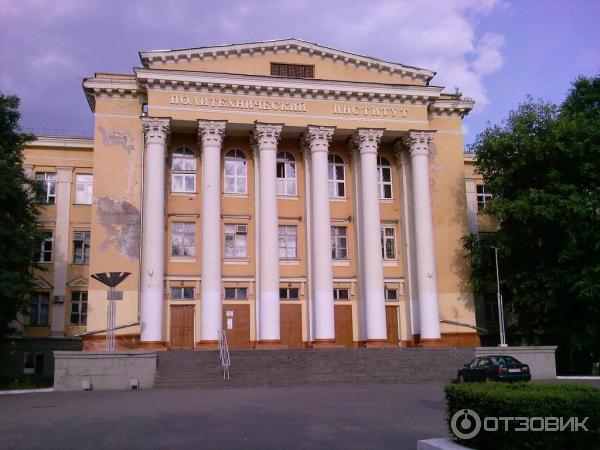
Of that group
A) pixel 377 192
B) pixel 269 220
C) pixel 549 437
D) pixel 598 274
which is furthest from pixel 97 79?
pixel 549 437

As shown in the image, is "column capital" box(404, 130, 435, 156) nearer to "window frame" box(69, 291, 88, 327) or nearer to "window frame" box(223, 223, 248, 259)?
"window frame" box(223, 223, 248, 259)

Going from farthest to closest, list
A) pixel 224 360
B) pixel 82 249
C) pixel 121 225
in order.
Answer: pixel 82 249 < pixel 121 225 < pixel 224 360

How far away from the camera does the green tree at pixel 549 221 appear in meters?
28.2

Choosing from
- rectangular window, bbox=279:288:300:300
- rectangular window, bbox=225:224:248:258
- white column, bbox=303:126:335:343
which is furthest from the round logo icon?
rectangular window, bbox=225:224:248:258

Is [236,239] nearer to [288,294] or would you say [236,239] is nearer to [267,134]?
[288,294]

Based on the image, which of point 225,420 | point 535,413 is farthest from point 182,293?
point 535,413

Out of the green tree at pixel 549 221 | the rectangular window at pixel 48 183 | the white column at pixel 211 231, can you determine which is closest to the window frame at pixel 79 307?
the rectangular window at pixel 48 183

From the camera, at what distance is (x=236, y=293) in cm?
3291

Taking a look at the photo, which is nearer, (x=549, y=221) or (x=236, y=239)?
(x=549, y=221)

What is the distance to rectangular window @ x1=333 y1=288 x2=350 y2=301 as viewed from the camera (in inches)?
1337

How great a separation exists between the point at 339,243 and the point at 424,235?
4667 mm

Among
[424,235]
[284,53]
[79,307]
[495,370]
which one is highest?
[284,53]

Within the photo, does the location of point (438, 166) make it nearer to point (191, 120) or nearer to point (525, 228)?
point (525, 228)

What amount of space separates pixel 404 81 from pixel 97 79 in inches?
633
